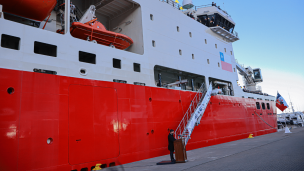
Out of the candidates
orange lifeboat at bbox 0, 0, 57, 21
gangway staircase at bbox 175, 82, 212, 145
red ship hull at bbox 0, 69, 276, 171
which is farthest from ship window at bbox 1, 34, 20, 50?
gangway staircase at bbox 175, 82, 212, 145

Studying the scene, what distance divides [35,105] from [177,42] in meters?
8.14

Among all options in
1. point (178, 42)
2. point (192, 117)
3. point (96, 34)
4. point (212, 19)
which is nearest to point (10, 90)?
point (96, 34)

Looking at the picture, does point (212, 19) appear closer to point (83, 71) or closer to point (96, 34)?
point (96, 34)

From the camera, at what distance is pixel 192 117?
10008mm

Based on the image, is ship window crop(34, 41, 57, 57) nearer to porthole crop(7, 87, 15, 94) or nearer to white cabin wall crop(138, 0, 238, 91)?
porthole crop(7, 87, 15, 94)

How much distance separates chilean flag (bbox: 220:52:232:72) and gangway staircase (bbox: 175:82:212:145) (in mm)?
4476

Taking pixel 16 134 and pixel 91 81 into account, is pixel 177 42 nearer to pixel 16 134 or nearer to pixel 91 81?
pixel 91 81

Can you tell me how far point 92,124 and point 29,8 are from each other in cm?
423

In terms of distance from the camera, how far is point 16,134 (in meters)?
5.52

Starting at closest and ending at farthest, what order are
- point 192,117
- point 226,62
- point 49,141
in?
point 49,141, point 192,117, point 226,62

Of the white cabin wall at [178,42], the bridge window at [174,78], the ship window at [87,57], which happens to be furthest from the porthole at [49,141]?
the bridge window at [174,78]

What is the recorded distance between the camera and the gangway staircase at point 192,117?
954 centimetres

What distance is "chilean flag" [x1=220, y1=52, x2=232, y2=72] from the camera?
1560 cm

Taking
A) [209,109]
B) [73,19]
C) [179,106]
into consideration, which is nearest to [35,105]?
[73,19]
